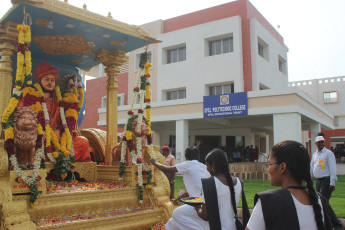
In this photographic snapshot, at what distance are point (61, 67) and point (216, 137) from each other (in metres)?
17.7

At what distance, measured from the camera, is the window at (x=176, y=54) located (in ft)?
70.9

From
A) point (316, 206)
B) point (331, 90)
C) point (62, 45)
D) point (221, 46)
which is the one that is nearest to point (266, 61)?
point (221, 46)

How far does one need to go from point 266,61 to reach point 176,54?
6229 millimetres

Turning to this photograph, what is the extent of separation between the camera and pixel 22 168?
166 inches

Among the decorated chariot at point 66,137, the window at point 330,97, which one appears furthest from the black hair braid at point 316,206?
the window at point 330,97

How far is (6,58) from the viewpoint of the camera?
4.95 meters

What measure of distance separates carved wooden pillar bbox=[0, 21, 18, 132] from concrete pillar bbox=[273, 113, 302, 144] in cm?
1204

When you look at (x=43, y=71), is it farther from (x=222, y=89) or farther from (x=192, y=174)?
(x=222, y=89)

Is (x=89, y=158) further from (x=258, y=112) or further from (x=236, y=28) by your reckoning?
(x=236, y=28)

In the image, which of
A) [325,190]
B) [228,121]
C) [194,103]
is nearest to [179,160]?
[194,103]

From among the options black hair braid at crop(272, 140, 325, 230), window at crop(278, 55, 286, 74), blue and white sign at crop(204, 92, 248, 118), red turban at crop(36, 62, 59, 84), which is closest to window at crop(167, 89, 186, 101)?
blue and white sign at crop(204, 92, 248, 118)

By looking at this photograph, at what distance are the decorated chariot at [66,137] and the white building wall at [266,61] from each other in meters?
13.9

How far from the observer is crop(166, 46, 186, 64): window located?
70.9ft

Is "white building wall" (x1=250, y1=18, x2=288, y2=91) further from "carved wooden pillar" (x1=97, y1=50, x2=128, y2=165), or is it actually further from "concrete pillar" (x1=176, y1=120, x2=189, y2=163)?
"carved wooden pillar" (x1=97, y1=50, x2=128, y2=165)
